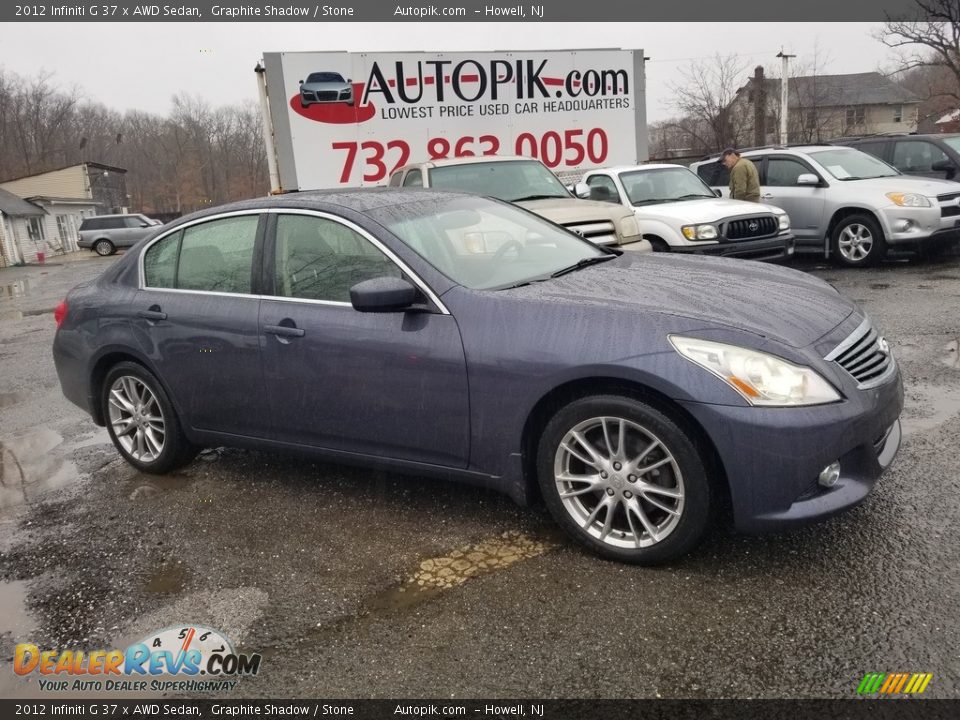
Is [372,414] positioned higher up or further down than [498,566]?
higher up

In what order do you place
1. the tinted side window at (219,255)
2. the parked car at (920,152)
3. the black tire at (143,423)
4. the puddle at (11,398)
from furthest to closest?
the parked car at (920,152), the puddle at (11,398), the black tire at (143,423), the tinted side window at (219,255)

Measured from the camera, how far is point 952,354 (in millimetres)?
6156

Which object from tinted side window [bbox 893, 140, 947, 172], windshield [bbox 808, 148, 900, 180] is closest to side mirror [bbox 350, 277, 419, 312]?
windshield [bbox 808, 148, 900, 180]

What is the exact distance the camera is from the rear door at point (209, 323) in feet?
13.6

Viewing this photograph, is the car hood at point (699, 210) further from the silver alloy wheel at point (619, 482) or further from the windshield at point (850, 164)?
the silver alloy wheel at point (619, 482)

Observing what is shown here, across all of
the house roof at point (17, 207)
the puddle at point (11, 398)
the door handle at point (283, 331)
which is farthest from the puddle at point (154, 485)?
the house roof at point (17, 207)

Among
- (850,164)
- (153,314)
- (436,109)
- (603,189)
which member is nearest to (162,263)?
(153,314)

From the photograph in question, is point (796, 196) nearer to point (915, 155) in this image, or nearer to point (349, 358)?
point (915, 155)

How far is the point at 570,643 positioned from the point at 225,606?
1.46 meters

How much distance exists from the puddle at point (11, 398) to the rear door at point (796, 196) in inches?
395

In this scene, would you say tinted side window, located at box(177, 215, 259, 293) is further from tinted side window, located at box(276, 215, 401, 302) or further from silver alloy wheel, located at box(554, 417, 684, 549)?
silver alloy wheel, located at box(554, 417, 684, 549)

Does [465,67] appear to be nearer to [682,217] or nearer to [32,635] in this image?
[682,217]

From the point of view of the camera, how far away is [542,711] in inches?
95.9

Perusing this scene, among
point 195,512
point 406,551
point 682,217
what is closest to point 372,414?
point 406,551
